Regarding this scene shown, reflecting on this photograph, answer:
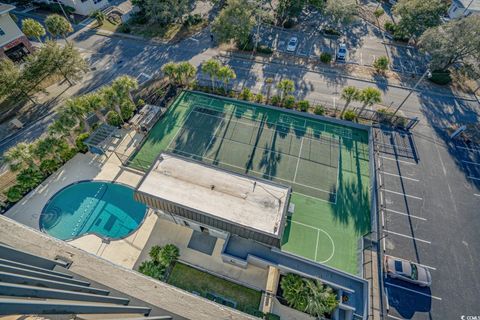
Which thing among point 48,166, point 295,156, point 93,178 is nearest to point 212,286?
point 295,156

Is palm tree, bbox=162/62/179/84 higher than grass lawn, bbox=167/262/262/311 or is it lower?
higher

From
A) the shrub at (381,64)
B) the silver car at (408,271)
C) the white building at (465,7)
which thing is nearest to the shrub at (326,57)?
the shrub at (381,64)

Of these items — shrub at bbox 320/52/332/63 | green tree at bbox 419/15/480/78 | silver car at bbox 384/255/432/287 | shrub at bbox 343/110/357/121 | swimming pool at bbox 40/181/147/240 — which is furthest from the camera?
shrub at bbox 320/52/332/63

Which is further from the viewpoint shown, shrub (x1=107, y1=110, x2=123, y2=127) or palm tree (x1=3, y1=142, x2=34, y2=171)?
shrub (x1=107, y1=110, x2=123, y2=127)

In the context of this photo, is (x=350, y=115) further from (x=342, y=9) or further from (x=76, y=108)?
(x=76, y=108)

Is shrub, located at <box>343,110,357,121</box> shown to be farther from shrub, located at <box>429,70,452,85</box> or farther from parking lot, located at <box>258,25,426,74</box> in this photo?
shrub, located at <box>429,70,452,85</box>

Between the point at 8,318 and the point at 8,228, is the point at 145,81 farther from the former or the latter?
the point at 8,318

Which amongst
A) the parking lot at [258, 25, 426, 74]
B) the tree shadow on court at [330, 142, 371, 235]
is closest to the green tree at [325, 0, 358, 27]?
the parking lot at [258, 25, 426, 74]

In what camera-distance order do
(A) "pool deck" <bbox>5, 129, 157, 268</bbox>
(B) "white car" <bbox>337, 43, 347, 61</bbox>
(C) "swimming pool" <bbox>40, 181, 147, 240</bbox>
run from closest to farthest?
1. (A) "pool deck" <bbox>5, 129, 157, 268</bbox>
2. (C) "swimming pool" <bbox>40, 181, 147, 240</bbox>
3. (B) "white car" <bbox>337, 43, 347, 61</bbox>

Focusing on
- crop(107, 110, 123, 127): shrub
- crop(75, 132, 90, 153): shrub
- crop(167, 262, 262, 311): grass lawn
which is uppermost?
crop(107, 110, 123, 127): shrub
